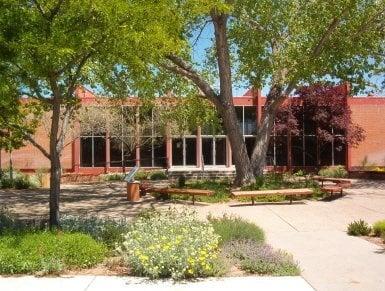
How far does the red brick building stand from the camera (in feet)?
131

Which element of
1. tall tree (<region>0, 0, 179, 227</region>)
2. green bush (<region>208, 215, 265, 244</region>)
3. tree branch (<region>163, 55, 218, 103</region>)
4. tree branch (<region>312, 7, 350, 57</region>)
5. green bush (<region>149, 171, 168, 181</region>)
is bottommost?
green bush (<region>208, 215, 265, 244</region>)

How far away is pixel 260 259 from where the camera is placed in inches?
349

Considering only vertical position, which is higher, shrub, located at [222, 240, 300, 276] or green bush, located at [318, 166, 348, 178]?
green bush, located at [318, 166, 348, 178]

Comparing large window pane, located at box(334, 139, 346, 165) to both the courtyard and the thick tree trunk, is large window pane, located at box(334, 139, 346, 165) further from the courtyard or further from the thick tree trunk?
the thick tree trunk

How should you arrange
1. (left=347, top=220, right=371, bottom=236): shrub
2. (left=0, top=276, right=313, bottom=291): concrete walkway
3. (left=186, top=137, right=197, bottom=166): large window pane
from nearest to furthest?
(left=0, top=276, right=313, bottom=291): concrete walkway
(left=347, top=220, right=371, bottom=236): shrub
(left=186, top=137, right=197, bottom=166): large window pane

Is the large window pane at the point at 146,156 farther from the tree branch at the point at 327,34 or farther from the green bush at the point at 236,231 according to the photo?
the green bush at the point at 236,231

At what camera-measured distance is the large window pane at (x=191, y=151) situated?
41.6m

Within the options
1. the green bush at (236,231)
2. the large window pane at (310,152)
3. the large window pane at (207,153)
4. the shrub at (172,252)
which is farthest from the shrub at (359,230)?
the large window pane at (207,153)

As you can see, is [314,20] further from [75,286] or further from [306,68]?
[75,286]

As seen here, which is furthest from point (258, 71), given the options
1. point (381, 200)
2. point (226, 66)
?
point (381, 200)

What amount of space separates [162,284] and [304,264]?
2450 millimetres

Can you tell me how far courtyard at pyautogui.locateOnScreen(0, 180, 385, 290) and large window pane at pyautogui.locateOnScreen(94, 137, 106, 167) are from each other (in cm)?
1547

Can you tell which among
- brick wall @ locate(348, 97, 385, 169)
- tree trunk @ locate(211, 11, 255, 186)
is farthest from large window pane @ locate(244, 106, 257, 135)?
tree trunk @ locate(211, 11, 255, 186)

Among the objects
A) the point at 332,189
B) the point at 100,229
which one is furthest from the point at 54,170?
the point at 332,189
